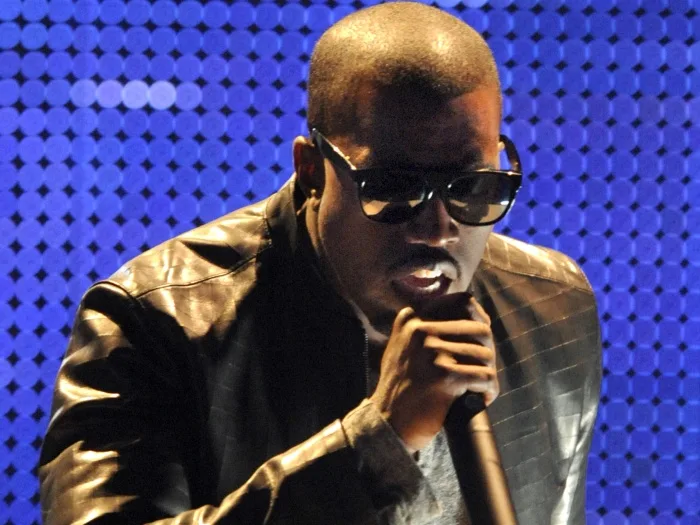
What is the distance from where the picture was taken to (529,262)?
1.62 m

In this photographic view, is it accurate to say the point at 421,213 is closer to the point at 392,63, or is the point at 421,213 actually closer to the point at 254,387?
the point at 392,63

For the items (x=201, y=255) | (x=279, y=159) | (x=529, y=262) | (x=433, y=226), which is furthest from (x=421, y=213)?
(x=279, y=159)

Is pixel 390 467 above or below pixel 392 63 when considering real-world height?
below

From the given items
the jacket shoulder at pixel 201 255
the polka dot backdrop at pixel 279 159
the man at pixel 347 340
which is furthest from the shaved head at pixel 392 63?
the polka dot backdrop at pixel 279 159

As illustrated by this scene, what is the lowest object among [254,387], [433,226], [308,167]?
[254,387]

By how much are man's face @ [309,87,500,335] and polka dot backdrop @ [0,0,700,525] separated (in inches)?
47.9

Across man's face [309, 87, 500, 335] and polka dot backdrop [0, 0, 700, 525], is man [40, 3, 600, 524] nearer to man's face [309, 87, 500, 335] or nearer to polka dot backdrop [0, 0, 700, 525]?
man's face [309, 87, 500, 335]

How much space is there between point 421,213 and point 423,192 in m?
0.02

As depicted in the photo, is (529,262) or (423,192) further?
(529,262)

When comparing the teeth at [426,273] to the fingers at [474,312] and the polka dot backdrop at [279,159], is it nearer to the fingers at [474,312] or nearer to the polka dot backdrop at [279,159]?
the fingers at [474,312]

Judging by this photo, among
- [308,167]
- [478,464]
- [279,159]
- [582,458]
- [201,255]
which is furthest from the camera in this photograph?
[279,159]

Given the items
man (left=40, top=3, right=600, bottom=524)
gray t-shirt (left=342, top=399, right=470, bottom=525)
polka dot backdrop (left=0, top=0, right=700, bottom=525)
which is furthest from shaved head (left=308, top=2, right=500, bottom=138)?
polka dot backdrop (left=0, top=0, right=700, bottom=525)

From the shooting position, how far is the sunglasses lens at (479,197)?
1150mm

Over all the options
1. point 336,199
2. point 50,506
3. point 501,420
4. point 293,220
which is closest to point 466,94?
point 336,199
